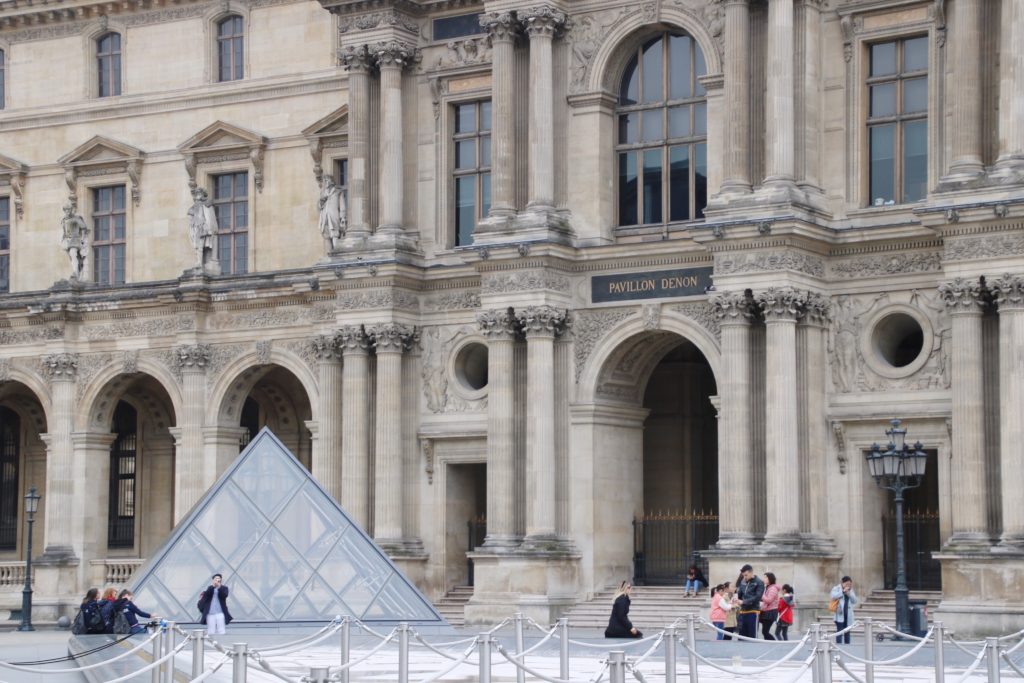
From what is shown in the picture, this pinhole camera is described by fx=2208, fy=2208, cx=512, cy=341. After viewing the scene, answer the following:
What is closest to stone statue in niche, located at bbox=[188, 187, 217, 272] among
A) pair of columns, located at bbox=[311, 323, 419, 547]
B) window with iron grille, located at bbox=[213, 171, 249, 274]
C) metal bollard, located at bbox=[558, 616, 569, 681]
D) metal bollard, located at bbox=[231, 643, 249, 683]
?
window with iron grille, located at bbox=[213, 171, 249, 274]

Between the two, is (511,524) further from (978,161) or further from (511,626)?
(978,161)

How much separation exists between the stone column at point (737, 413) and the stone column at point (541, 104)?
472 cm

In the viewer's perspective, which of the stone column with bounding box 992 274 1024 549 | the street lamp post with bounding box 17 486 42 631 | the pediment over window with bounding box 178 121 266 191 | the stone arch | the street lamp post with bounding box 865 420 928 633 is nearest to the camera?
the street lamp post with bounding box 865 420 928 633

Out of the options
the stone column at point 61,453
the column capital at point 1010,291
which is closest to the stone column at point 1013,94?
the column capital at point 1010,291

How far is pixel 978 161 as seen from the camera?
127ft

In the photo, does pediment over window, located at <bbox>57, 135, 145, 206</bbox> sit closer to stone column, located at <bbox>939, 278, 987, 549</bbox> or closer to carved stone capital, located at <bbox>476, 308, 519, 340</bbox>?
carved stone capital, located at <bbox>476, 308, 519, 340</bbox>

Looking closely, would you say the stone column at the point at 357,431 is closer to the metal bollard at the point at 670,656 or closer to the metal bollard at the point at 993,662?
the metal bollard at the point at 670,656

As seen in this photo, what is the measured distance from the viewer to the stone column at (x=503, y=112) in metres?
43.7

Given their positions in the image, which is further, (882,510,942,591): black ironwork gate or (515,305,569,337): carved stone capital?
(515,305,569,337): carved stone capital

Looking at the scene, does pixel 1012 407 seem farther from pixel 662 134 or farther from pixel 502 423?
pixel 502 423

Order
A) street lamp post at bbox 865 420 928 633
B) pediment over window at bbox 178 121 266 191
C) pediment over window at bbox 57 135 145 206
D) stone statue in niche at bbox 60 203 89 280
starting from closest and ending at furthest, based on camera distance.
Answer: street lamp post at bbox 865 420 928 633, pediment over window at bbox 178 121 266 191, stone statue in niche at bbox 60 203 89 280, pediment over window at bbox 57 135 145 206

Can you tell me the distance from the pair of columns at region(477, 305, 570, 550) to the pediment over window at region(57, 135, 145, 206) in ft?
39.2

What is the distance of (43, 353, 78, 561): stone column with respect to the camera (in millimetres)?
50638

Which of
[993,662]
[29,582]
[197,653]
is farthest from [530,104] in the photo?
[993,662]
